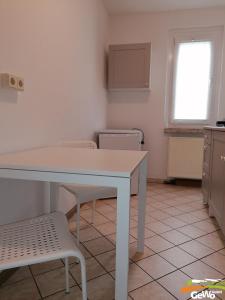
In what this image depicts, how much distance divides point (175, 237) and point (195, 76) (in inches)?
95.8

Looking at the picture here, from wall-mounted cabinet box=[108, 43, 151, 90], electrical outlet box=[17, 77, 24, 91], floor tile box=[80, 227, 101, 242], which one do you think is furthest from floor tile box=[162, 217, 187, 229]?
wall-mounted cabinet box=[108, 43, 151, 90]

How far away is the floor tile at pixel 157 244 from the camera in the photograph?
5.64ft

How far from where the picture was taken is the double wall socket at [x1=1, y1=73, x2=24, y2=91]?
4.09 feet

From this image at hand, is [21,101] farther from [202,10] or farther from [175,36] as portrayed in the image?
[202,10]

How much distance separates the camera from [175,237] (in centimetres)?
190

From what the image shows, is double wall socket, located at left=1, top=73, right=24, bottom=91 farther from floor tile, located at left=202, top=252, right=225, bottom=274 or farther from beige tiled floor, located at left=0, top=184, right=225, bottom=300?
floor tile, located at left=202, top=252, right=225, bottom=274

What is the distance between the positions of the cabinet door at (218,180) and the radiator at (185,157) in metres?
1.15

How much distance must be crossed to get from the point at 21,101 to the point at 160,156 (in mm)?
2519

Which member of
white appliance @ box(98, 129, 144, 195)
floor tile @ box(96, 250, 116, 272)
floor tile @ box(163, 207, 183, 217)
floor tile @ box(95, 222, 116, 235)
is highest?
white appliance @ box(98, 129, 144, 195)

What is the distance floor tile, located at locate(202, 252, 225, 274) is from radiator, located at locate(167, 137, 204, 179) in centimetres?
181

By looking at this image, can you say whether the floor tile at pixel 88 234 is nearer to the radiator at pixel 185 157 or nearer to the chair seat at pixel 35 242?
the chair seat at pixel 35 242

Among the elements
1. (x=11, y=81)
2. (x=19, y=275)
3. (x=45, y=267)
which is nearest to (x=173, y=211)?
(x=45, y=267)

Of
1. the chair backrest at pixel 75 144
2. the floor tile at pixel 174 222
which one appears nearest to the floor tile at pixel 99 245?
the floor tile at pixel 174 222

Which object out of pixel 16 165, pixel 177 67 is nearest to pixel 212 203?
pixel 16 165
